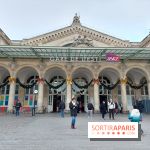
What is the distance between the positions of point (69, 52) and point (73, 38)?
6.77 meters

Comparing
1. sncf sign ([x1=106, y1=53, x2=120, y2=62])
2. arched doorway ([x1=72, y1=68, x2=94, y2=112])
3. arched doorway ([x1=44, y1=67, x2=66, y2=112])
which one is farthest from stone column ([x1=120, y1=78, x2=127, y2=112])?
arched doorway ([x1=44, y1=67, x2=66, y2=112])

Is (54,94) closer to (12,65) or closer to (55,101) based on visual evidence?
(55,101)

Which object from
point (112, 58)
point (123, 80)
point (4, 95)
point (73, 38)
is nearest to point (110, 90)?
point (123, 80)

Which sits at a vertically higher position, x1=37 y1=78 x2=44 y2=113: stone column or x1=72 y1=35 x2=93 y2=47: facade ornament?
x1=72 y1=35 x2=93 y2=47: facade ornament

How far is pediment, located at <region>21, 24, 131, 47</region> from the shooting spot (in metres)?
31.2

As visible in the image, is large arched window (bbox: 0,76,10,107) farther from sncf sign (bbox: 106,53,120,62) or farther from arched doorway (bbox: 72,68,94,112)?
sncf sign (bbox: 106,53,120,62)

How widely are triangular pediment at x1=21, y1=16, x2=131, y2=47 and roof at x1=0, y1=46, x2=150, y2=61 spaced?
13.3ft

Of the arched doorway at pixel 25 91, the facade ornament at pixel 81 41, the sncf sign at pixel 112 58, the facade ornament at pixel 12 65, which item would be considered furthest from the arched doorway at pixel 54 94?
the sncf sign at pixel 112 58

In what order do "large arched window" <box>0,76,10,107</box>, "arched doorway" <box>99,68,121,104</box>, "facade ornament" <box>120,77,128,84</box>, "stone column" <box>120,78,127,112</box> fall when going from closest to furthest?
"stone column" <box>120,78,127,112</box> < "facade ornament" <box>120,77,128,84</box> < "large arched window" <box>0,76,10,107</box> < "arched doorway" <box>99,68,121,104</box>

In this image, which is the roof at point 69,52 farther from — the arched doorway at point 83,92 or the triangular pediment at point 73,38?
the arched doorway at point 83,92

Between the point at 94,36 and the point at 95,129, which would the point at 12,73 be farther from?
the point at 95,129

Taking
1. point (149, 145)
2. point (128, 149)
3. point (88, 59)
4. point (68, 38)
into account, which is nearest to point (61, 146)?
point (128, 149)

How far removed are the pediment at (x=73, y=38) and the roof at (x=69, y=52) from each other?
4040mm

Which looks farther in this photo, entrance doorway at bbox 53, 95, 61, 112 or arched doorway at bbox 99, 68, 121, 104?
entrance doorway at bbox 53, 95, 61, 112
